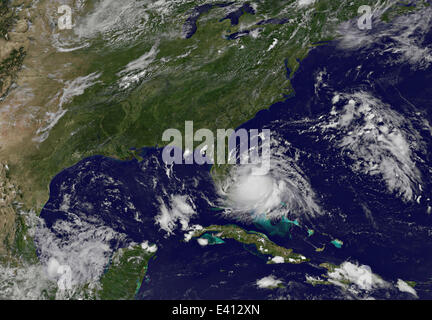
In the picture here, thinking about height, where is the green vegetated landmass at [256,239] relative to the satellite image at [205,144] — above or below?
below

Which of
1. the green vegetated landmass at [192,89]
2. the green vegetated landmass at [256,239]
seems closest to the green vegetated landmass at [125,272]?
the green vegetated landmass at [256,239]

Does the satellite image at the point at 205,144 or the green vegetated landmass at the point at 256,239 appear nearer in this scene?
the satellite image at the point at 205,144

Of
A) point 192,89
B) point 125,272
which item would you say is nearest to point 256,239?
point 125,272

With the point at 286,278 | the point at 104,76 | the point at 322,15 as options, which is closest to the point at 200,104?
the point at 104,76

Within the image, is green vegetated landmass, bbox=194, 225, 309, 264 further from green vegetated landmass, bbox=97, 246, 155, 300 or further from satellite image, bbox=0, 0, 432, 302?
green vegetated landmass, bbox=97, 246, 155, 300

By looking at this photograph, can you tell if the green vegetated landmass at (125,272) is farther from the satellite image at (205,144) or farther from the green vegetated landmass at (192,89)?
the green vegetated landmass at (192,89)

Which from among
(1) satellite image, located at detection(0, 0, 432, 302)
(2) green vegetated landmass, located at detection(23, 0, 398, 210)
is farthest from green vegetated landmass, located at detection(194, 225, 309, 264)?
(2) green vegetated landmass, located at detection(23, 0, 398, 210)
